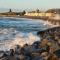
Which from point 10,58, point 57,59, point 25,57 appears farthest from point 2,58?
point 57,59

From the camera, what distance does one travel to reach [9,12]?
134 meters

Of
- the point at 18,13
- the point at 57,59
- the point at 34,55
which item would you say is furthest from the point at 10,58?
the point at 18,13

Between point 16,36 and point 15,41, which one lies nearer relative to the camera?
point 15,41

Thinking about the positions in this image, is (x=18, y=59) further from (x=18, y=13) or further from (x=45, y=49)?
(x=18, y=13)

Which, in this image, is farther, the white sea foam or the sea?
the sea

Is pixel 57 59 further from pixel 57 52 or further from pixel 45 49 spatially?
pixel 45 49

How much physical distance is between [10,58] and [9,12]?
413 ft

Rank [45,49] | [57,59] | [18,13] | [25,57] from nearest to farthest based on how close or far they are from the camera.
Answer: [57,59] → [25,57] → [45,49] → [18,13]

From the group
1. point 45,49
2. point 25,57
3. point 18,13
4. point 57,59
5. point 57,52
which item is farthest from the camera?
point 18,13

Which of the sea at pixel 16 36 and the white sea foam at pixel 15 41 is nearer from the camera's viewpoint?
the white sea foam at pixel 15 41

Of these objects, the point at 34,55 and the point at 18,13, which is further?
the point at 18,13

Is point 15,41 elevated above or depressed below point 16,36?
above

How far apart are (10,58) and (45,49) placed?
8.08 feet

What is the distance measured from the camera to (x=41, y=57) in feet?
32.1
